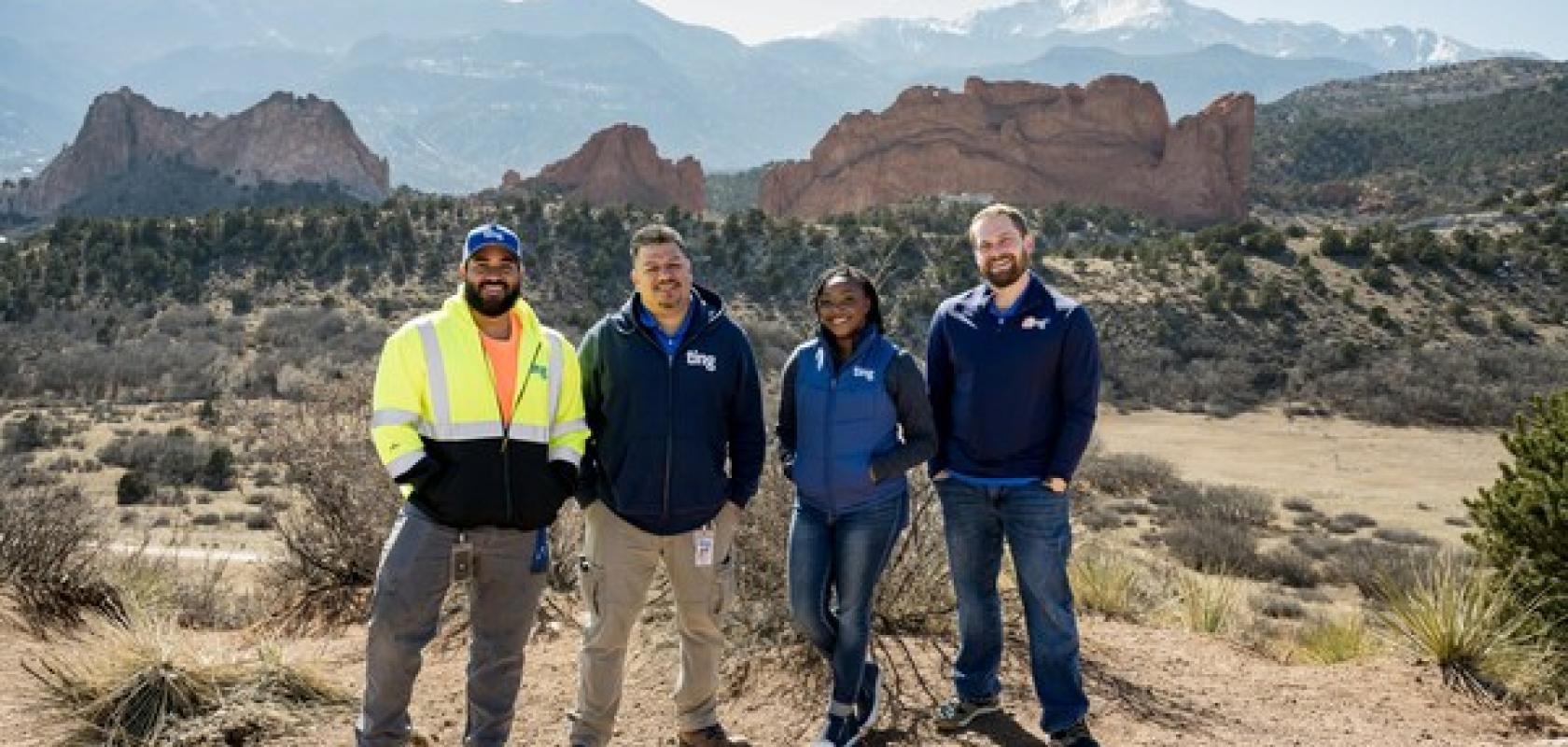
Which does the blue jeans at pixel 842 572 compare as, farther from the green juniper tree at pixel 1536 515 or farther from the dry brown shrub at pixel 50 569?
the dry brown shrub at pixel 50 569

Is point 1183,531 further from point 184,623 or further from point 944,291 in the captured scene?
point 944,291

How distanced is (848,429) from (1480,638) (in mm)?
3501

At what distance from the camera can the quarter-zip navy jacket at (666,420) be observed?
3834 mm

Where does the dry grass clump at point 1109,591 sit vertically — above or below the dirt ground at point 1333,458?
above

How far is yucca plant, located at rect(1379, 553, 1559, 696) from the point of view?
16.7 ft

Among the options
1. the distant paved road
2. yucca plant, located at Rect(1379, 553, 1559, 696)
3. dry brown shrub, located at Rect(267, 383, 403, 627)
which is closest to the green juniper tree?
yucca plant, located at Rect(1379, 553, 1559, 696)

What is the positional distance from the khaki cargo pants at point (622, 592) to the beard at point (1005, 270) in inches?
52.1

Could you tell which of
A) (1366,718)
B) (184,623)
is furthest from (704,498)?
(184,623)

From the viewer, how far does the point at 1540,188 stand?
5125 cm

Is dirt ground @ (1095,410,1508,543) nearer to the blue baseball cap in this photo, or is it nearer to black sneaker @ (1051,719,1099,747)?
black sneaker @ (1051,719,1099,747)

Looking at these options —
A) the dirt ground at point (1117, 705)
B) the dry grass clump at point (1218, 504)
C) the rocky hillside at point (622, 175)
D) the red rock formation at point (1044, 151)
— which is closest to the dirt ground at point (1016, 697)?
the dirt ground at point (1117, 705)

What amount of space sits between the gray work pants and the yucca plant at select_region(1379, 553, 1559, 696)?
4306 millimetres

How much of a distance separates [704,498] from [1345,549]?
1300 cm

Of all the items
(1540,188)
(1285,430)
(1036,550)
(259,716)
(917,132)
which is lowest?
(1285,430)
